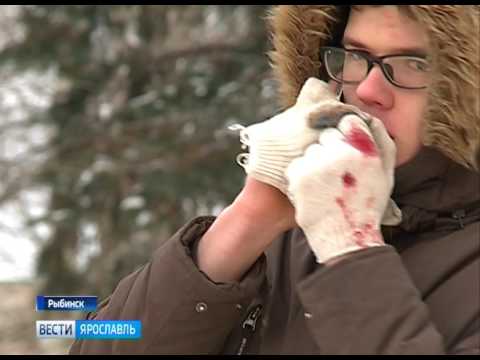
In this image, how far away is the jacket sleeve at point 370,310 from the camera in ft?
3.93

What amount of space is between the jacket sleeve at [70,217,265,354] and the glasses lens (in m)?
0.42

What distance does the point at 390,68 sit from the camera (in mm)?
1460

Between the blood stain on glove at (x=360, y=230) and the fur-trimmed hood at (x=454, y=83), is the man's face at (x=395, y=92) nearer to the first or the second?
the fur-trimmed hood at (x=454, y=83)

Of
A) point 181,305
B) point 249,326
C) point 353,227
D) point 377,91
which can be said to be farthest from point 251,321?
point 377,91

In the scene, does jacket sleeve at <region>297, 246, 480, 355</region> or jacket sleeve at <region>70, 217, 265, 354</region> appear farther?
jacket sleeve at <region>70, 217, 265, 354</region>

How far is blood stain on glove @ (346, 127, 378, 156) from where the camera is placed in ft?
4.25

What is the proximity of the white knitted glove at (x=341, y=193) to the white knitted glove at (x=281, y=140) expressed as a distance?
45 millimetres

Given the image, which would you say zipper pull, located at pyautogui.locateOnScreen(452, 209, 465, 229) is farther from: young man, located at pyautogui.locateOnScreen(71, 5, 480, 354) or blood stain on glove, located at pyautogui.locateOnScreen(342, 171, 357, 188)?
blood stain on glove, located at pyautogui.locateOnScreen(342, 171, 357, 188)

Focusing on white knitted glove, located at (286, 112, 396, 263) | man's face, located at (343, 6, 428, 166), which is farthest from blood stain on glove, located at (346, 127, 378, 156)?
man's face, located at (343, 6, 428, 166)

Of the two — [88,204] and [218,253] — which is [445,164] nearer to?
[218,253]

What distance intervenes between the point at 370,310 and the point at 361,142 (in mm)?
271

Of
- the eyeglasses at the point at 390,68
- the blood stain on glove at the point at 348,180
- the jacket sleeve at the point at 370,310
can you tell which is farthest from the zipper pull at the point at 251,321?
the eyeglasses at the point at 390,68

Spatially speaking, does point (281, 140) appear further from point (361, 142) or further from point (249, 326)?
point (249, 326)
